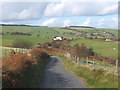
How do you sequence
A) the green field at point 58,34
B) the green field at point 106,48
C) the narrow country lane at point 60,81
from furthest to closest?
the green field at point 58,34
the green field at point 106,48
the narrow country lane at point 60,81

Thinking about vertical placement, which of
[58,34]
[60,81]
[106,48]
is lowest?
[60,81]

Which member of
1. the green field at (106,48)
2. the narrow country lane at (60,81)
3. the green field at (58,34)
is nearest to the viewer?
the narrow country lane at (60,81)

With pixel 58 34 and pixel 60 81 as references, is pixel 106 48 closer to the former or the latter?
pixel 60 81

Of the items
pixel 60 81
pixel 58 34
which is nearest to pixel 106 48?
pixel 60 81

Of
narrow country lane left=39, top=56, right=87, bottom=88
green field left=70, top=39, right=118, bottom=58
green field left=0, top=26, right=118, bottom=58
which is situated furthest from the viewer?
green field left=0, top=26, right=118, bottom=58

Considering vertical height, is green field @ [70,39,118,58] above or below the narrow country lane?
above

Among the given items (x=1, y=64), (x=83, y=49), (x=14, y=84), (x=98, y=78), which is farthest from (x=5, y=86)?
(x=83, y=49)

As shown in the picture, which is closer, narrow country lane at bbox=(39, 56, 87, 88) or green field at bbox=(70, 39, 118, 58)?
narrow country lane at bbox=(39, 56, 87, 88)

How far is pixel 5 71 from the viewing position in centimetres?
1273

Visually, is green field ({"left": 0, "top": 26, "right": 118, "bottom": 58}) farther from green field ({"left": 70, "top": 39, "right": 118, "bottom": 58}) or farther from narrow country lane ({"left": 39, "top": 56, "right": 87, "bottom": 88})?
narrow country lane ({"left": 39, "top": 56, "right": 87, "bottom": 88})

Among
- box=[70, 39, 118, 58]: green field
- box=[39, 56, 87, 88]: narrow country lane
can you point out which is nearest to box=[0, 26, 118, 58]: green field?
box=[70, 39, 118, 58]: green field

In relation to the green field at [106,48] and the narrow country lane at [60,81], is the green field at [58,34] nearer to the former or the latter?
the green field at [106,48]

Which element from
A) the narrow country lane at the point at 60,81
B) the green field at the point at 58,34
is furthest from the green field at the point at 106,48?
the narrow country lane at the point at 60,81

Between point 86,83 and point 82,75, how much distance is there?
12.0ft
